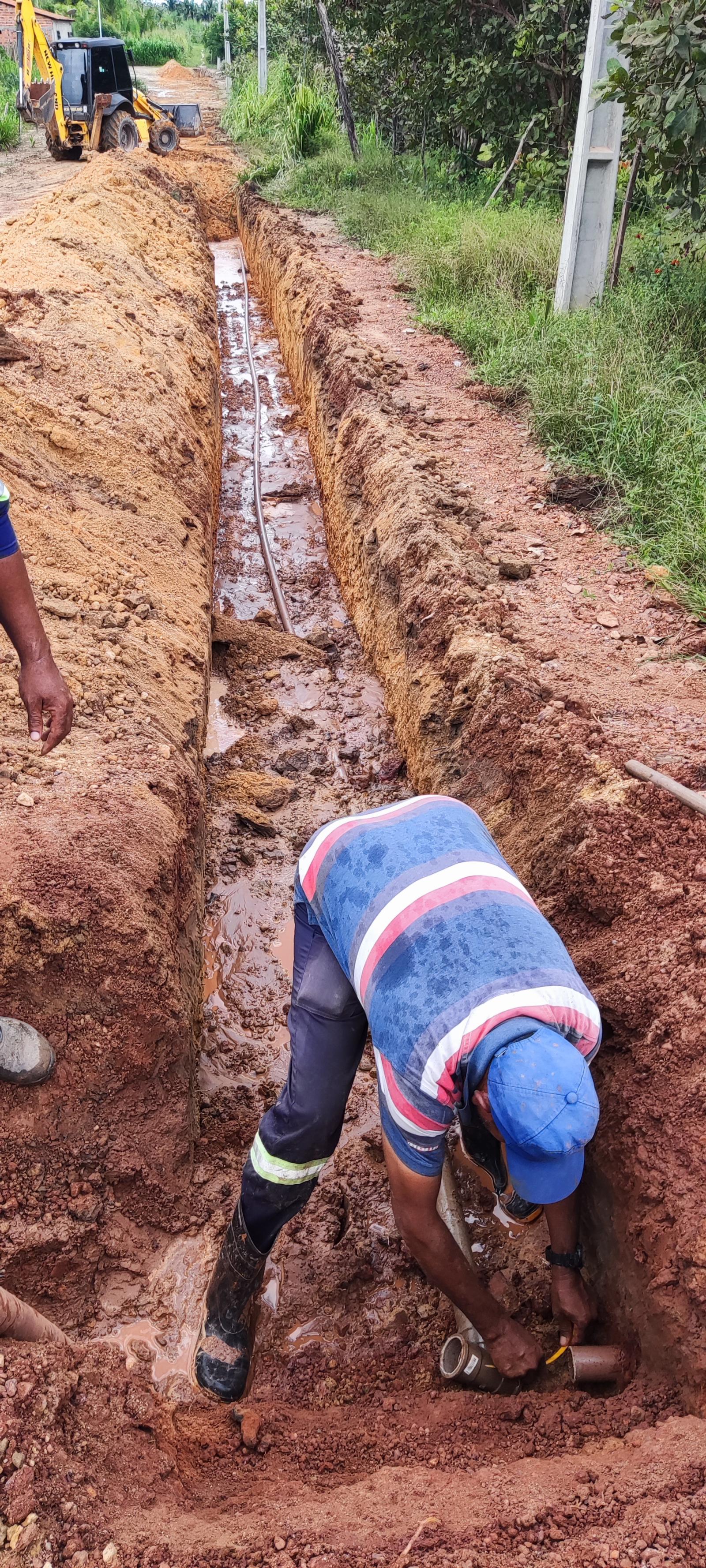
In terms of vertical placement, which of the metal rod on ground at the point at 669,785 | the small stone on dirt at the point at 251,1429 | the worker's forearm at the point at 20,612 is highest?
the worker's forearm at the point at 20,612

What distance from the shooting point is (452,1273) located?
7.07 ft

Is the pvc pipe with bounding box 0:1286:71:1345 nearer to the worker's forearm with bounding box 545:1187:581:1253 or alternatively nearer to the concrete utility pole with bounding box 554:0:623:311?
the worker's forearm with bounding box 545:1187:581:1253

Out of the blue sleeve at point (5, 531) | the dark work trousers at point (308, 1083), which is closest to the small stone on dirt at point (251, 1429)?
the dark work trousers at point (308, 1083)

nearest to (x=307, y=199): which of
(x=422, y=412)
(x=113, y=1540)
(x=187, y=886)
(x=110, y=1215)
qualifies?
(x=422, y=412)

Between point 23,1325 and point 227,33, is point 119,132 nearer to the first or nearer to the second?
point 23,1325

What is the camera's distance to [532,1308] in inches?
105

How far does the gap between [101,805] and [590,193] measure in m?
5.87

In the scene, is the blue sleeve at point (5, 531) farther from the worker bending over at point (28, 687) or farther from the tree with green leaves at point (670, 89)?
the tree with green leaves at point (670, 89)

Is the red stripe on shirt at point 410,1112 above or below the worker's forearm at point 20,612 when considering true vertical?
below

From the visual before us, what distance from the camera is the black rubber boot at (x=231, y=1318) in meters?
2.52

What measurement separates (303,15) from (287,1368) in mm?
21290

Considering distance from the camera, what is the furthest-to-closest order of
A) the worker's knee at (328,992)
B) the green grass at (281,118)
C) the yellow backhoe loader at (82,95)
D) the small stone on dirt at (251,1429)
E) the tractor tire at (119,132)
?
the green grass at (281,118) < the tractor tire at (119,132) < the yellow backhoe loader at (82,95) < the small stone on dirt at (251,1429) < the worker's knee at (328,992)

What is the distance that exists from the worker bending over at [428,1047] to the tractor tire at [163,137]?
17.9 m

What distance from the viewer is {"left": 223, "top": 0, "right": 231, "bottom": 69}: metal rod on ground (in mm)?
34250
